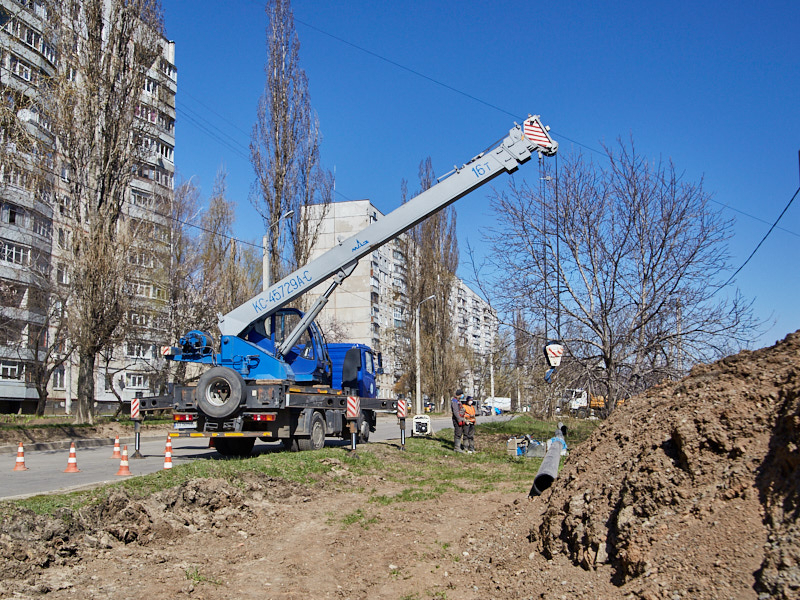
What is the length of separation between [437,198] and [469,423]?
223 inches

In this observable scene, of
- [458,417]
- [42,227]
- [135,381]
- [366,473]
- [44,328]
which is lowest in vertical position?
[366,473]

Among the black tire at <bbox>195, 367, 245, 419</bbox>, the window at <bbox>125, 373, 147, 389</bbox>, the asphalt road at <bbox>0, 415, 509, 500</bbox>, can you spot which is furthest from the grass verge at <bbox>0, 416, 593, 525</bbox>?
the window at <bbox>125, 373, 147, 389</bbox>

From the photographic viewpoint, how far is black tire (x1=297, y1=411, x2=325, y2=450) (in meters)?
13.9

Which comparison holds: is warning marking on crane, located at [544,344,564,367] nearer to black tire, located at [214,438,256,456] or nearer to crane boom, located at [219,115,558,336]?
crane boom, located at [219,115,558,336]

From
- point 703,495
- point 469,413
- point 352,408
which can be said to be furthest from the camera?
point 469,413

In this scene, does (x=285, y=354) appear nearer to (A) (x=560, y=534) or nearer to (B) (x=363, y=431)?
(B) (x=363, y=431)

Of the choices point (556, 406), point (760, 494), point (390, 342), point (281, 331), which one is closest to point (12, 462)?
point (281, 331)

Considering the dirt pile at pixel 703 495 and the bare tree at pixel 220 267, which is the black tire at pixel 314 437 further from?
the bare tree at pixel 220 267

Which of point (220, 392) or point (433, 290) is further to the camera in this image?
point (433, 290)

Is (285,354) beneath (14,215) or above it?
beneath

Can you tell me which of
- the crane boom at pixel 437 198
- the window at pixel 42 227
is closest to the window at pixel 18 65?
the crane boom at pixel 437 198

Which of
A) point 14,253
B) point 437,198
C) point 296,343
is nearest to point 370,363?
point 296,343

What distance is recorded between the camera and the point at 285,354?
14.6 meters

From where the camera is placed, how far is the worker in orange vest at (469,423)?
1631 centimetres
